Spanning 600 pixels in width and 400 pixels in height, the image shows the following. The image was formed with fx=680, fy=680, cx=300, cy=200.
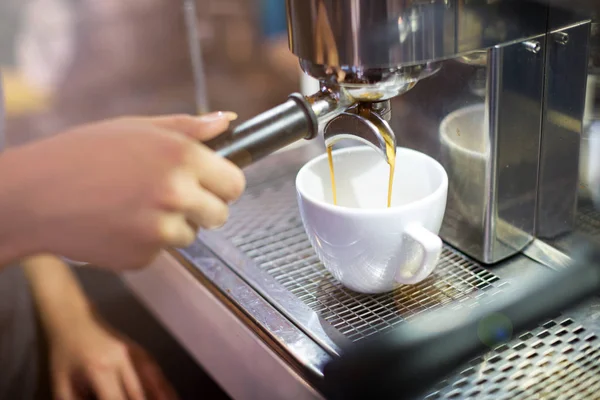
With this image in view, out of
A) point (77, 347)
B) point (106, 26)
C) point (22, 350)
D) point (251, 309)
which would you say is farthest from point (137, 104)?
point (251, 309)

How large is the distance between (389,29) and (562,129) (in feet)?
0.58

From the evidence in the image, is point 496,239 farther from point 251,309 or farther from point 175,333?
point 175,333

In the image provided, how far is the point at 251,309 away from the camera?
1.58 feet

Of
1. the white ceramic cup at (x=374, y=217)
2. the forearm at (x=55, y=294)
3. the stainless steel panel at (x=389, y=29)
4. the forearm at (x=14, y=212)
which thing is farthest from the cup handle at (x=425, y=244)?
the forearm at (x=55, y=294)

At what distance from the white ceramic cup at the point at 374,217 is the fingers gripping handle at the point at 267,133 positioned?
0.21 feet

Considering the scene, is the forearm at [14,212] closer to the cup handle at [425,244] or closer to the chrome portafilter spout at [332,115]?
the chrome portafilter spout at [332,115]

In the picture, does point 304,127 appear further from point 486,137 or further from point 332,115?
point 486,137

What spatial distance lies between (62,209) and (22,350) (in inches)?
21.5

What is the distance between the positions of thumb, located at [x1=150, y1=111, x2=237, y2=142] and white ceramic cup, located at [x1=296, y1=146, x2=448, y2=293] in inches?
3.6

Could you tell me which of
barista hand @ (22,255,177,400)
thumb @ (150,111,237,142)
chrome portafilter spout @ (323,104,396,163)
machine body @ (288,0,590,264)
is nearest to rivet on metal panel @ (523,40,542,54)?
machine body @ (288,0,590,264)

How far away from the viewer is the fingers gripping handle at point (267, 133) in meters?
0.38

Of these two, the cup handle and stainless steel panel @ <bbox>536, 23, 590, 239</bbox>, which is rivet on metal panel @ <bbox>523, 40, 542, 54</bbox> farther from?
the cup handle

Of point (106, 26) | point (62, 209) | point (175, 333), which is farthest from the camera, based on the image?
point (106, 26)

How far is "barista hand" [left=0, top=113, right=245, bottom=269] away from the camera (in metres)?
0.34
